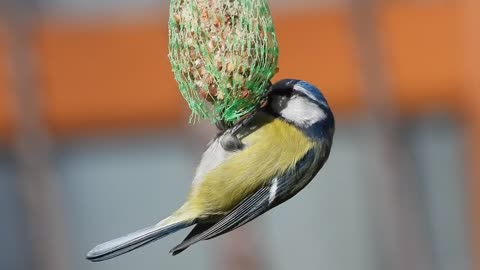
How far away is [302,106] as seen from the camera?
9.25 feet

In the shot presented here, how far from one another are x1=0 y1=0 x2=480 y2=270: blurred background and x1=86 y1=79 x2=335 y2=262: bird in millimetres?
2748

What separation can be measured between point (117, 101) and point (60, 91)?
0.31 metres

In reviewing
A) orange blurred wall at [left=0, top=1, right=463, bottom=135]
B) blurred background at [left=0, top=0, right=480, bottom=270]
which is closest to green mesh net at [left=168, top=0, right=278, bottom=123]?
blurred background at [left=0, top=0, right=480, bottom=270]

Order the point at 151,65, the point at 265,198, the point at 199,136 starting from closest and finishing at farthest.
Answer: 1. the point at 265,198
2. the point at 199,136
3. the point at 151,65

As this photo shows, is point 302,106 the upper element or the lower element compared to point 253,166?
upper

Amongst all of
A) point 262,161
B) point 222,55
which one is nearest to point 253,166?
point 262,161

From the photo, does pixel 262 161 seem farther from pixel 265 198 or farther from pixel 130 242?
pixel 130 242

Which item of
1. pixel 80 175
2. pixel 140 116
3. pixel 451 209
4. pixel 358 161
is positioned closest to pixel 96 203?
pixel 80 175

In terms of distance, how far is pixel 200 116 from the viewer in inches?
111

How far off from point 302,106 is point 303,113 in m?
0.03

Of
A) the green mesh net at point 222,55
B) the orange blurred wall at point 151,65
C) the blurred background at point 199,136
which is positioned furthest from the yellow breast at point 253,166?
the orange blurred wall at point 151,65

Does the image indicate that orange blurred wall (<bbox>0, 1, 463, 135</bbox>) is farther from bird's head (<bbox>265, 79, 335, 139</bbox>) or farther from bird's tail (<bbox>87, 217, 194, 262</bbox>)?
bird's tail (<bbox>87, 217, 194, 262</bbox>)

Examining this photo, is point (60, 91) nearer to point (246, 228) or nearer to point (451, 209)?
point (246, 228)

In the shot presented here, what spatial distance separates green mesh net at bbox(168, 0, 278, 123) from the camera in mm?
2717
